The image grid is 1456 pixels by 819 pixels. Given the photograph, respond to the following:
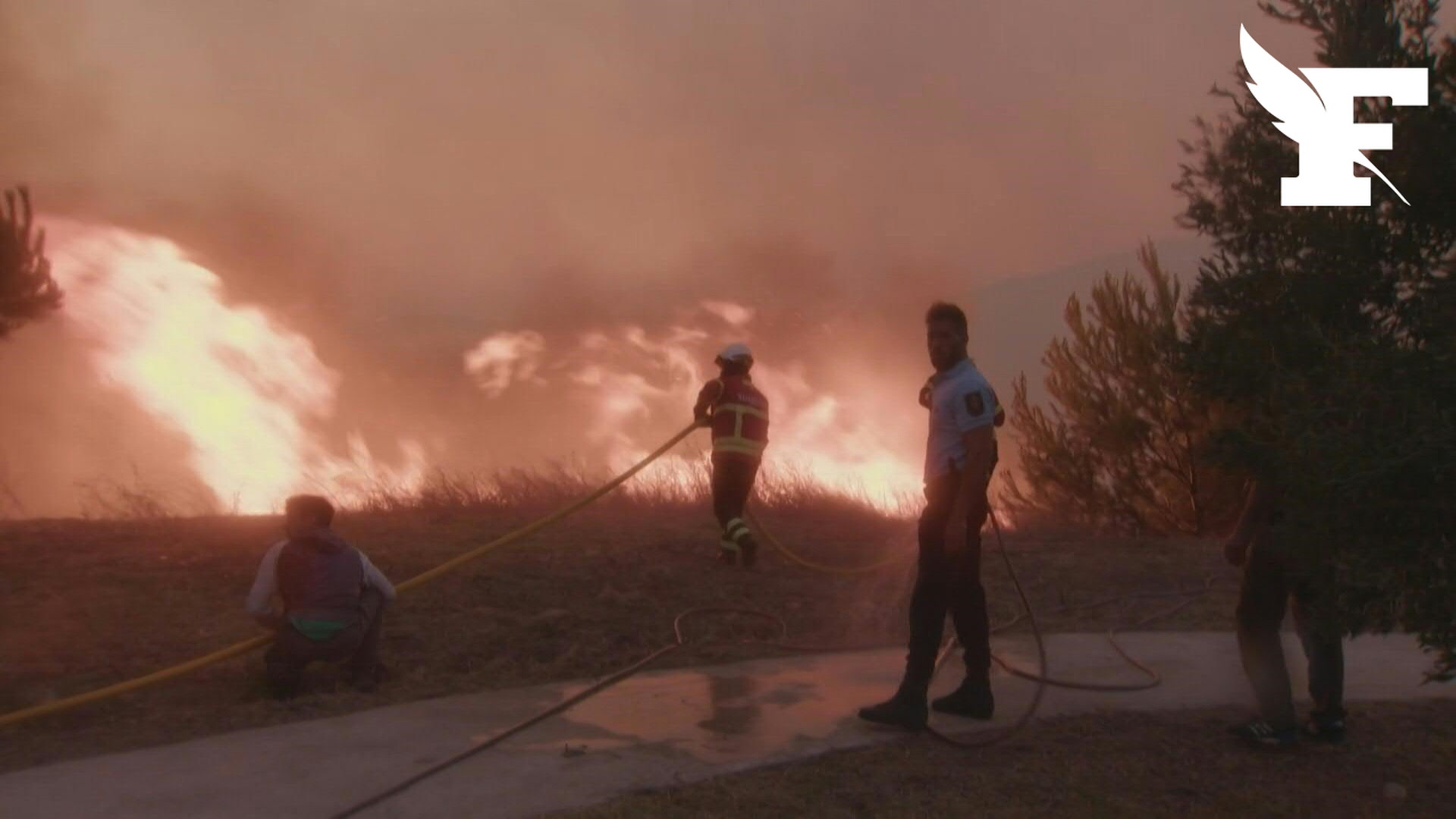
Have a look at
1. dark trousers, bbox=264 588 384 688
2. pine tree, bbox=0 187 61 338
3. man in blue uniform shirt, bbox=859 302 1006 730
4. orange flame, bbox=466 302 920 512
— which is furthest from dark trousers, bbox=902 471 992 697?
orange flame, bbox=466 302 920 512

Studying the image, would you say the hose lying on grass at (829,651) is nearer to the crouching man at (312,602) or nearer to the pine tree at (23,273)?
the crouching man at (312,602)

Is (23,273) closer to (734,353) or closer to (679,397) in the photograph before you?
(734,353)

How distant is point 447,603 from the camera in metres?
8.16

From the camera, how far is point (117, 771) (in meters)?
5.08

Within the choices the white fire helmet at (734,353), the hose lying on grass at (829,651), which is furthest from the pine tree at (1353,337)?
the white fire helmet at (734,353)

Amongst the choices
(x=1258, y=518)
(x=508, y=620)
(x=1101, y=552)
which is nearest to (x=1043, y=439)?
(x=1101, y=552)

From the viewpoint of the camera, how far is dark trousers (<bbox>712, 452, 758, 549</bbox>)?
9.40 m

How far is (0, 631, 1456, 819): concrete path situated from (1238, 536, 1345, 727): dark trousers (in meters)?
0.84

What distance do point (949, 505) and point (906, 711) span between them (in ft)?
2.97

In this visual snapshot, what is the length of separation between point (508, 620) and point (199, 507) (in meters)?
6.54

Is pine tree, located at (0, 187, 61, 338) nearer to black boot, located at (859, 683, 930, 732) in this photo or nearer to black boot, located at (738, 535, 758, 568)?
black boot, located at (738, 535, 758, 568)

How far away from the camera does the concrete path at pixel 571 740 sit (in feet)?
15.3

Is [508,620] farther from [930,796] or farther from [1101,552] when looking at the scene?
[1101,552]

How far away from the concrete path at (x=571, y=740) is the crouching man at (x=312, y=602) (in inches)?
20.9
